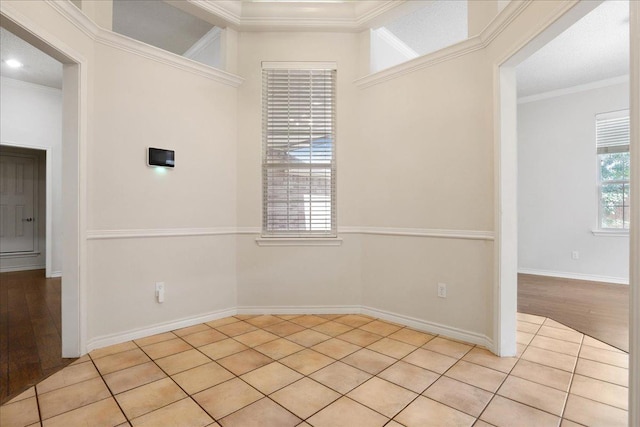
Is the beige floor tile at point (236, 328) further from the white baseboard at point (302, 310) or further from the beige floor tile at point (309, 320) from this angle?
the beige floor tile at point (309, 320)

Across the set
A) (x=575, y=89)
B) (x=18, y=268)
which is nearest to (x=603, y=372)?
(x=575, y=89)

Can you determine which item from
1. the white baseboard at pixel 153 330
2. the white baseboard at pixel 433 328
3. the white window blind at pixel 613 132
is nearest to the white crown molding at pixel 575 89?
the white window blind at pixel 613 132

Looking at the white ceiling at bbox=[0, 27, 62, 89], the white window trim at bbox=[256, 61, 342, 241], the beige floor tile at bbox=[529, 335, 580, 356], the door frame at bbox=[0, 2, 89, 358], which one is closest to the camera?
the door frame at bbox=[0, 2, 89, 358]

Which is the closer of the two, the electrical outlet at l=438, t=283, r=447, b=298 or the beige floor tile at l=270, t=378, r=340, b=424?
the beige floor tile at l=270, t=378, r=340, b=424

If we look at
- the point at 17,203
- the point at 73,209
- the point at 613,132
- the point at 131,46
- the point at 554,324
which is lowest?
the point at 554,324

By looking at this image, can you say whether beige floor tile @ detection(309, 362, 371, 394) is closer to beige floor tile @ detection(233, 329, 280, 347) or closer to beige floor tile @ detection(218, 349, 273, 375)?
beige floor tile @ detection(218, 349, 273, 375)

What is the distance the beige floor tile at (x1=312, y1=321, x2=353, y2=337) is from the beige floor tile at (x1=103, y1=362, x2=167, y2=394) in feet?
4.27

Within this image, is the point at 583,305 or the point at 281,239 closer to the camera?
the point at 281,239

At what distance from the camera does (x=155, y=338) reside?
2695 mm

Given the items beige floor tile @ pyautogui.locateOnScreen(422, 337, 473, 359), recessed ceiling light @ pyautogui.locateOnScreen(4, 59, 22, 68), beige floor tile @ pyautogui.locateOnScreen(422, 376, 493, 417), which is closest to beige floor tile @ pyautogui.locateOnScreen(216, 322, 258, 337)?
beige floor tile @ pyautogui.locateOnScreen(422, 337, 473, 359)

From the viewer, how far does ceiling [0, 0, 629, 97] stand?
3.37m

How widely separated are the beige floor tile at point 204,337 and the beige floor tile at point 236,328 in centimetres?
6

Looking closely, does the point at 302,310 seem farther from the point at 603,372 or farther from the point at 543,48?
the point at 543,48

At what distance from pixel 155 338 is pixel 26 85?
4.92m
